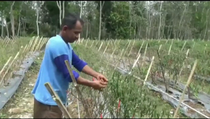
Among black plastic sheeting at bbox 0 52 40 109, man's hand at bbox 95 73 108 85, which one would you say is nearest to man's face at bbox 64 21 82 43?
man's hand at bbox 95 73 108 85

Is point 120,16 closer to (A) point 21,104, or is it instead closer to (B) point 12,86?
(B) point 12,86

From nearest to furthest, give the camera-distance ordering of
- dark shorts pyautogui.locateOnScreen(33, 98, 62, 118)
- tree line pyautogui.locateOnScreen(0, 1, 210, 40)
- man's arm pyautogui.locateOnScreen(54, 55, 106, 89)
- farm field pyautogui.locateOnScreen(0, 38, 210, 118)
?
man's arm pyautogui.locateOnScreen(54, 55, 106, 89) → dark shorts pyautogui.locateOnScreen(33, 98, 62, 118) → farm field pyautogui.locateOnScreen(0, 38, 210, 118) → tree line pyautogui.locateOnScreen(0, 1, 210, 40)

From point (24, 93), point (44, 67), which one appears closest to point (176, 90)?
point (24, 93)

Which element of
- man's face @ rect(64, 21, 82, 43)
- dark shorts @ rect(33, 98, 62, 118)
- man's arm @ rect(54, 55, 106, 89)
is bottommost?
dark shorts @ rect(33, 98, 62, 118)

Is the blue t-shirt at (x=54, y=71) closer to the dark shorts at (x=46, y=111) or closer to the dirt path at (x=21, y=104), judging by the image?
the dark shorts at (x=46, y=111)

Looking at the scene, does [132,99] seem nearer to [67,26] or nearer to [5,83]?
[67,26]

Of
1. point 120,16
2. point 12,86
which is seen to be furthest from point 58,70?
point 120,16

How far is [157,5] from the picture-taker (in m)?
26.1

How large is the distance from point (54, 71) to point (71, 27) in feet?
1.05

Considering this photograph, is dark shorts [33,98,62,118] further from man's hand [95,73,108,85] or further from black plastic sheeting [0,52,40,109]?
black plastic sheeting [0,52,40,109]

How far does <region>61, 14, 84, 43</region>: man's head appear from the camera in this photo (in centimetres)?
180

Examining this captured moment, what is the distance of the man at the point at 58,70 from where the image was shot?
1.75 m

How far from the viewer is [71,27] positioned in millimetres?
1802

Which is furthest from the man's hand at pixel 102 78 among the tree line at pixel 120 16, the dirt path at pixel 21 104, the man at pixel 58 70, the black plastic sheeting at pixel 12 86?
the tree line at pixel 120 16
